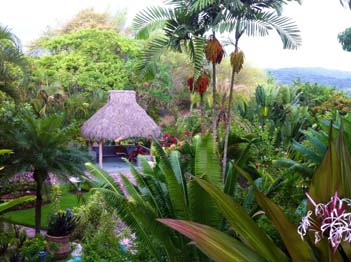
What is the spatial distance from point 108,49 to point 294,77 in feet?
24.0

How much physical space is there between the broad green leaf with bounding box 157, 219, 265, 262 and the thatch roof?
9.64 meters

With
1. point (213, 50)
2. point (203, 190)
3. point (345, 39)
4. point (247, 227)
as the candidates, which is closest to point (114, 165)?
point (213, 50)

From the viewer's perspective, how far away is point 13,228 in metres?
5.45

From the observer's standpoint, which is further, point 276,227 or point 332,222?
point 276,227

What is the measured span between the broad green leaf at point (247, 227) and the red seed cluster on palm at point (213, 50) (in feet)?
15.0

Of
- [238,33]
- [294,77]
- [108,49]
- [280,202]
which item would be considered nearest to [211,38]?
[238,33]

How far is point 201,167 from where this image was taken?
113 inches

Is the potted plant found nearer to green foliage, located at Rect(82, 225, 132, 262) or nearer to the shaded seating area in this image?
green foliage, located at Rect(82, 225, 132, 262)

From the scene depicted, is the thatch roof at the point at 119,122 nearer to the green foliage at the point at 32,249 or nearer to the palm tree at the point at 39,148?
the palm tree at the point at 39,148

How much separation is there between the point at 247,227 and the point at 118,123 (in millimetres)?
10330

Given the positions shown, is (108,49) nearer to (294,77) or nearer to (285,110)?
(294,77)

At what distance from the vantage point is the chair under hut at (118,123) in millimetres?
11023

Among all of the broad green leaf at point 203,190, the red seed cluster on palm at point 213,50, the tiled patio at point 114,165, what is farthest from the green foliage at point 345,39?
the broad green leaf at point 203,190

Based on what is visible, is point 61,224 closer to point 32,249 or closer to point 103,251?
point 32,249
